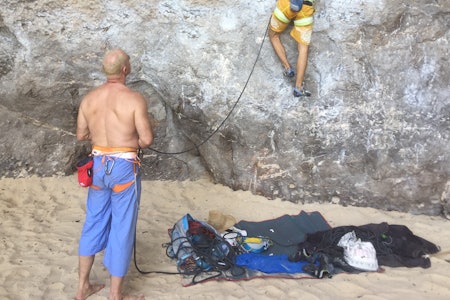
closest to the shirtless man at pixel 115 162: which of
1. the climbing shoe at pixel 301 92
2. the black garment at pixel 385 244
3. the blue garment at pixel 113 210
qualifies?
the blue garment at pixel 113 210

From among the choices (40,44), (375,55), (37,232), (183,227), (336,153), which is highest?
(375,55)

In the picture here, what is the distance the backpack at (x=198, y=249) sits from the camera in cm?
397

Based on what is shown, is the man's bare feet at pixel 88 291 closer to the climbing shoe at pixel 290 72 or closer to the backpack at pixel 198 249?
the backpack at pixel 198 249

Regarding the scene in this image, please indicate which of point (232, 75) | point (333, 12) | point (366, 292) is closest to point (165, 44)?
point (232, 75)

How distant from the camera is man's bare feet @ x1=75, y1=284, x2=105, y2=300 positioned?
11.4 feet

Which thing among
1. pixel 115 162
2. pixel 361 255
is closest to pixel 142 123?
pixel 115 162

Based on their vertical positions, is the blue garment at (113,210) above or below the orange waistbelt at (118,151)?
below

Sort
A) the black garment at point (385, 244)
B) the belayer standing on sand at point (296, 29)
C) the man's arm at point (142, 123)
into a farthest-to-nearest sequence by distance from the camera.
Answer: the belayer standing on sand at point (296, 29) < the black garment at point (385, 244) < the man's arm at point (142, 123)

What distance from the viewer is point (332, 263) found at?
13.3ft

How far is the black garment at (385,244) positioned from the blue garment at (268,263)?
0.09 m

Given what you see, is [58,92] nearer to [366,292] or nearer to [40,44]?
[40,44]

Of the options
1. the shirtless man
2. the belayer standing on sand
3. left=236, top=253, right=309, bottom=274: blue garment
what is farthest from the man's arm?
the belayer standing on sand

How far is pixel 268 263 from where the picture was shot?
4.10 m

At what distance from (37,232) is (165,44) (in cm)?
245
